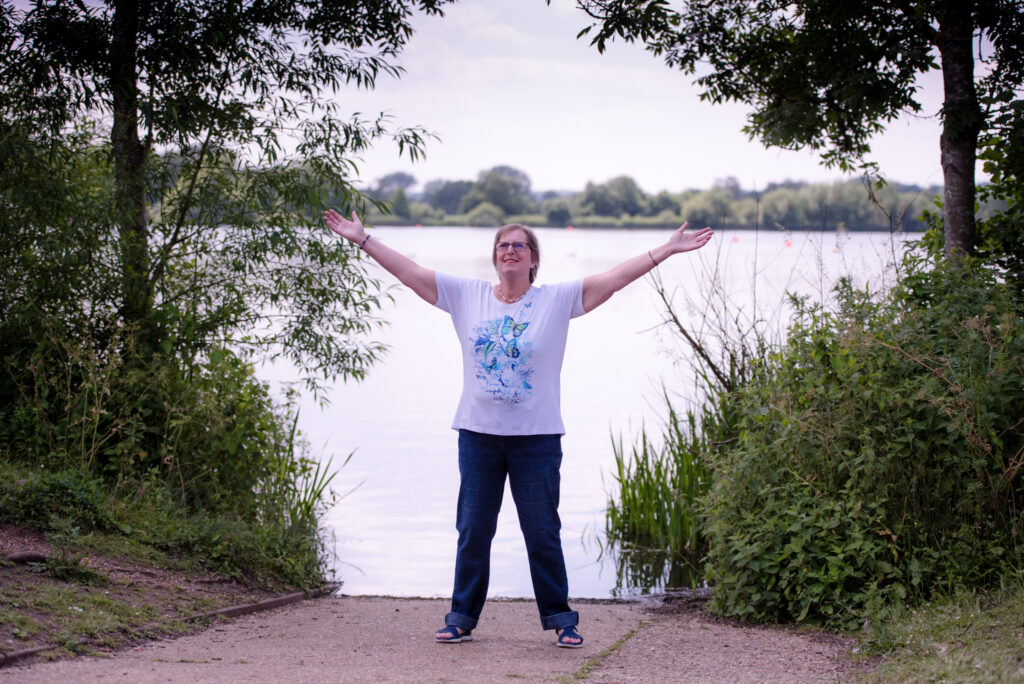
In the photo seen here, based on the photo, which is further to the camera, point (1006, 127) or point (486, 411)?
point (1006, 127)

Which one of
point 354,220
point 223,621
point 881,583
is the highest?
point 354,220

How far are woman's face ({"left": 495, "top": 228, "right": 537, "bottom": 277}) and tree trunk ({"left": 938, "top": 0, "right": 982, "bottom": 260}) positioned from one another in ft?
11.8

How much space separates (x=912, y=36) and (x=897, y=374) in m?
3.38

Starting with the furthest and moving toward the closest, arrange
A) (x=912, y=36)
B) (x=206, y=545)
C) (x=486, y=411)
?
(x=912, y=36) < (x=206, y=545) < (x=486, y=411)

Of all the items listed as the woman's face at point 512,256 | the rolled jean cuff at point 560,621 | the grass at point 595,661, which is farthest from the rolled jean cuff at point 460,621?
the woman's face at point 512,256

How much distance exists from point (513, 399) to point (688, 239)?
4.12ft

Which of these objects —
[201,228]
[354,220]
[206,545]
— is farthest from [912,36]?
[206,545]

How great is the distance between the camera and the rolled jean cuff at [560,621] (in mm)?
4898

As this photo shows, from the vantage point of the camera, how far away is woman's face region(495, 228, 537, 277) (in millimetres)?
4789

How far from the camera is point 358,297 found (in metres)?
8.80

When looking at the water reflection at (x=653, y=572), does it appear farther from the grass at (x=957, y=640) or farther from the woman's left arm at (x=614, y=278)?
the woman's left arm at (x=614, y=278)

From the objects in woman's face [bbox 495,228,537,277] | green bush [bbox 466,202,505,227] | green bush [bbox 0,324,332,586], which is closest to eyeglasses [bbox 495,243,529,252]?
woman's face [bbox 495,228,537,277]

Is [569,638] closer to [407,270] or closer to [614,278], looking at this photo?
[614,278]

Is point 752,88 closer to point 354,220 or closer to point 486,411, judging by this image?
point 354,220
